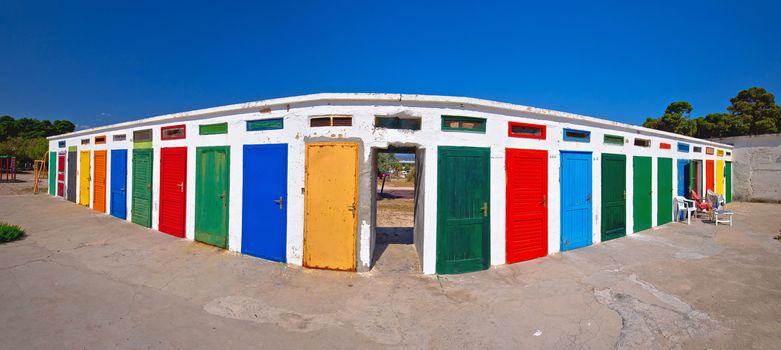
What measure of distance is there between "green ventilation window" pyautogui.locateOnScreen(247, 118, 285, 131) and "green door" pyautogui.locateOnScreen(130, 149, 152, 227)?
4.20 metres

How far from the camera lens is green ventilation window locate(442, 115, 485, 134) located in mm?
5309

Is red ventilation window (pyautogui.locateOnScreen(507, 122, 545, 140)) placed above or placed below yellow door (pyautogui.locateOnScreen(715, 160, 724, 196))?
above

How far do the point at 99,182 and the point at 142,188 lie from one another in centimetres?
399

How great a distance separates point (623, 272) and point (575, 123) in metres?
3.34

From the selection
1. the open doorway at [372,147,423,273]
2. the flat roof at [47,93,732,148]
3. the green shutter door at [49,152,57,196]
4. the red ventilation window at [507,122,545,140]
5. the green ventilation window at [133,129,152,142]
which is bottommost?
Answer: the open doorway at [372,147,423,273]

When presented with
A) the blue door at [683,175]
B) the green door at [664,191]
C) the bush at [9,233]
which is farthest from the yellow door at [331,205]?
the blue door at [683,175]

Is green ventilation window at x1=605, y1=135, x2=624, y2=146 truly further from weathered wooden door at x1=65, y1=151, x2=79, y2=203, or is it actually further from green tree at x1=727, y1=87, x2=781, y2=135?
green tree at x1=727, y1=87, x2=781, y2=135

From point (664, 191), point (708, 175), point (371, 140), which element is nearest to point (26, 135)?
point (371, 140)

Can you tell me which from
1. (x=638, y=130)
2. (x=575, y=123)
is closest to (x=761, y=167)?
(x=638, y=130)

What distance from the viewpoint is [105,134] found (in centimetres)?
1016

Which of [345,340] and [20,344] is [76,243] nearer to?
[20,344]

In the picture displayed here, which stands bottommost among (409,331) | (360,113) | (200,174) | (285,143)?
(409,331)

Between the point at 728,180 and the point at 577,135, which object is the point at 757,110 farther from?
the point at 577,135

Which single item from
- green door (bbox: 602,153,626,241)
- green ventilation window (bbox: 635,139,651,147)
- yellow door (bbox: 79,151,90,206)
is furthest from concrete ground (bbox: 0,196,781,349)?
yellow door (bbox: 79,151,90,206)
